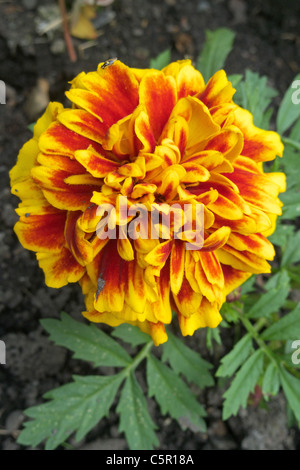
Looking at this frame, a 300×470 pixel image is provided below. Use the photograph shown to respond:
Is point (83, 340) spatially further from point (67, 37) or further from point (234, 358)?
point (67, 37)

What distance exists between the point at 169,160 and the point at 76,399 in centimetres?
92

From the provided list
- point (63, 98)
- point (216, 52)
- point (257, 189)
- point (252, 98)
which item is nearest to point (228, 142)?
point (257, 189)

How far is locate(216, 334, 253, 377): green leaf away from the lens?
4.72 feet

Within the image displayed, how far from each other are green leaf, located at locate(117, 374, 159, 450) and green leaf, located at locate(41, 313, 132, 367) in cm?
10

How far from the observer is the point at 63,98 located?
2.09m

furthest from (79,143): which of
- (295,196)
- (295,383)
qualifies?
(295,383)

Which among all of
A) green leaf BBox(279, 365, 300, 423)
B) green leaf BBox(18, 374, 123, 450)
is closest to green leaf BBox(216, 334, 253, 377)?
green leaf BBox(279, 365, 300, 423)

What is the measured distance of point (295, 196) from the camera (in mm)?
1579

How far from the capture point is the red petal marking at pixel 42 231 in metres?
1.09

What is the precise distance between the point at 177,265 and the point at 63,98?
4.28ft

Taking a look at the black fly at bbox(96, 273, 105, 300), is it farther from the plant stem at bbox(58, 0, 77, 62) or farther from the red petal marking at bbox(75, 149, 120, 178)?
the plant stem at bbox(58, 0, 77, 62)

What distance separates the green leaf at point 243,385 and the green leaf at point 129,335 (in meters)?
0.32

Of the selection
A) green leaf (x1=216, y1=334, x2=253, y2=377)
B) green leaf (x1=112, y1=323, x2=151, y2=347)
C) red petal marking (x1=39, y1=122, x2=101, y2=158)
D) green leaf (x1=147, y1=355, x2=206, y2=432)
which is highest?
red petal marking (x1=39, y1=122, x2=101, y2=158)
